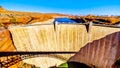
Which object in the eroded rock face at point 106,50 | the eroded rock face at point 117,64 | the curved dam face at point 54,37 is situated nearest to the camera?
the eroded rock face at point 117,64

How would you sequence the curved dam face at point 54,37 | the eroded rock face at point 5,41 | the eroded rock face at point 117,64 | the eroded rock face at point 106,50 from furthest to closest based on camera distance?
the curved dam face at point 54,37 → the eroded rock face at point 5,41 → the eroded rock face at point 106,50 → the eroded rock face at point 117,64

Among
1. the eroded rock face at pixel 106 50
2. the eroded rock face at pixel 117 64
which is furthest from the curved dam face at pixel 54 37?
the eroded rock face at pixel 117 64

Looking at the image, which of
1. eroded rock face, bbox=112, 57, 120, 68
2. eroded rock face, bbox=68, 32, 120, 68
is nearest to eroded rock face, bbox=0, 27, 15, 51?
eroded rock face, bbox=68, 32, 120, 68

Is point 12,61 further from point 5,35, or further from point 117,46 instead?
point 117,46

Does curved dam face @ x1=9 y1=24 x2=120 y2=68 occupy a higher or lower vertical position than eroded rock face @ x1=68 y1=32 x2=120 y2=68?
lower

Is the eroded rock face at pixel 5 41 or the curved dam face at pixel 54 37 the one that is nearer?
the eroded rock face at pixel 5 41

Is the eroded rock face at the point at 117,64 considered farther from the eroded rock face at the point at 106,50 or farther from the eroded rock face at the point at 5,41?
the eroded rock face at the point at 5,41

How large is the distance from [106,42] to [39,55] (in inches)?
759

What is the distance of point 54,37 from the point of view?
25.2m

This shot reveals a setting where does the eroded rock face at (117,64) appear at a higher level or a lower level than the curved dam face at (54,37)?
higher

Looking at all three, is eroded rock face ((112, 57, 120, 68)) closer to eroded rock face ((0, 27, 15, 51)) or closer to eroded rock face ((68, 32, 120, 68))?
eroded rock face ((68, 32, 120, 68))

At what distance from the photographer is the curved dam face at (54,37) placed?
2319cm

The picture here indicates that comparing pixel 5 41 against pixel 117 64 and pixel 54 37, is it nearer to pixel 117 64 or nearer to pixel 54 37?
pixel 54 37

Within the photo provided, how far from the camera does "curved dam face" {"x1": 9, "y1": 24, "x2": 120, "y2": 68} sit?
23188 mm
